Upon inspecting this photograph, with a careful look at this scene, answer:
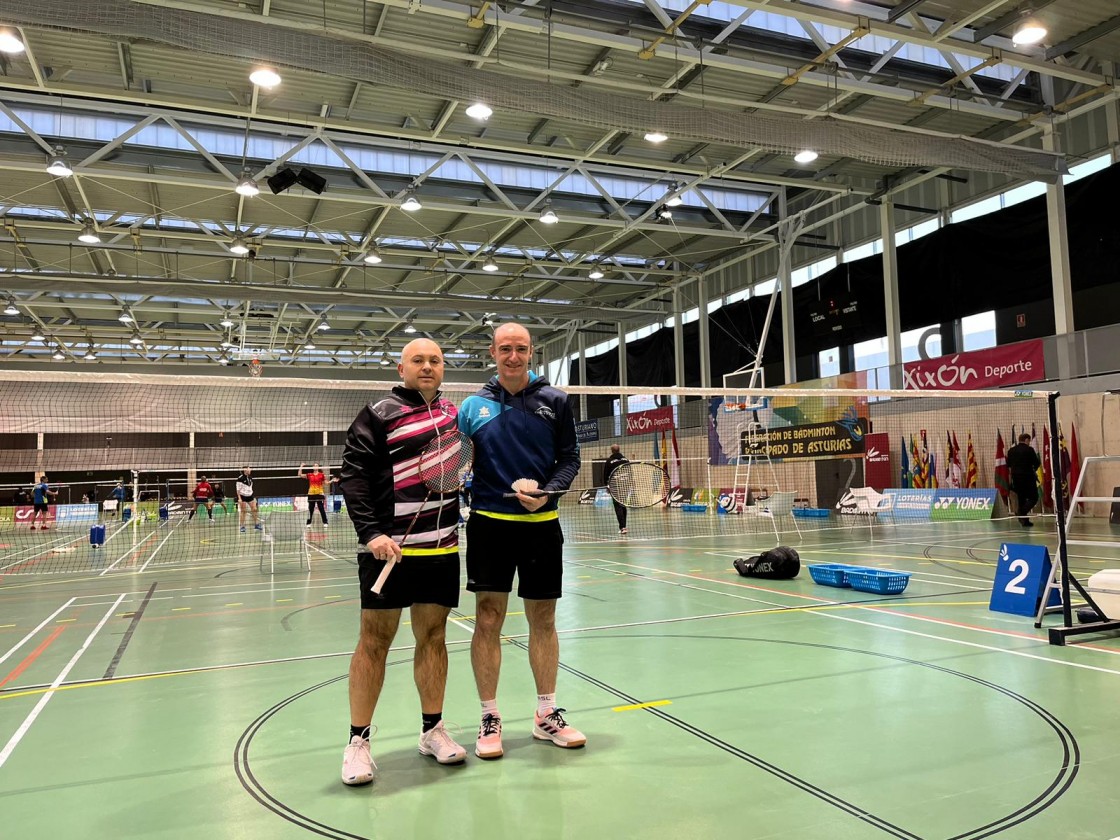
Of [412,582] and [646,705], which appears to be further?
[646,705]

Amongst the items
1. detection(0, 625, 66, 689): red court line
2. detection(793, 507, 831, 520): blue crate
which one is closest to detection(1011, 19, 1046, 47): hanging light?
detection(793, 507, 831, 520): blue crate

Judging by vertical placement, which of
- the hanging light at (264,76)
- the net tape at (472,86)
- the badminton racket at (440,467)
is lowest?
the badminton racket at (440,467)

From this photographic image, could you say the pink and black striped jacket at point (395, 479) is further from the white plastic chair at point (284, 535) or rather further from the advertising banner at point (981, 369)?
the advertising banner at point (981, 369)

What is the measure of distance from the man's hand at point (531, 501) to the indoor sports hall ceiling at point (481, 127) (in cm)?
896

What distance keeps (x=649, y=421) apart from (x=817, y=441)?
913cm

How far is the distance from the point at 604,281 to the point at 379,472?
26.3m

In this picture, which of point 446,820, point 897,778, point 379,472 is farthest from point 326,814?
point 897,778

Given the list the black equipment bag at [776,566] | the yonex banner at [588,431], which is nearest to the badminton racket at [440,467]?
the black equipment bag at [776,566]

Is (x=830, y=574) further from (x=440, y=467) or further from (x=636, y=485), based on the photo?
(x=440, y=467)

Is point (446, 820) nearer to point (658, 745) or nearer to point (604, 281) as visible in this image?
point (658, 745)

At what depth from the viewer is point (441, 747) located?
3393mm

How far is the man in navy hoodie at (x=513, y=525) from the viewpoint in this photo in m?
3.55

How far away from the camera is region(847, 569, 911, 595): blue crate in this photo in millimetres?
7988

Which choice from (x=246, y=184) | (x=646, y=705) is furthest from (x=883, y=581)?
(x=246, y=184)
